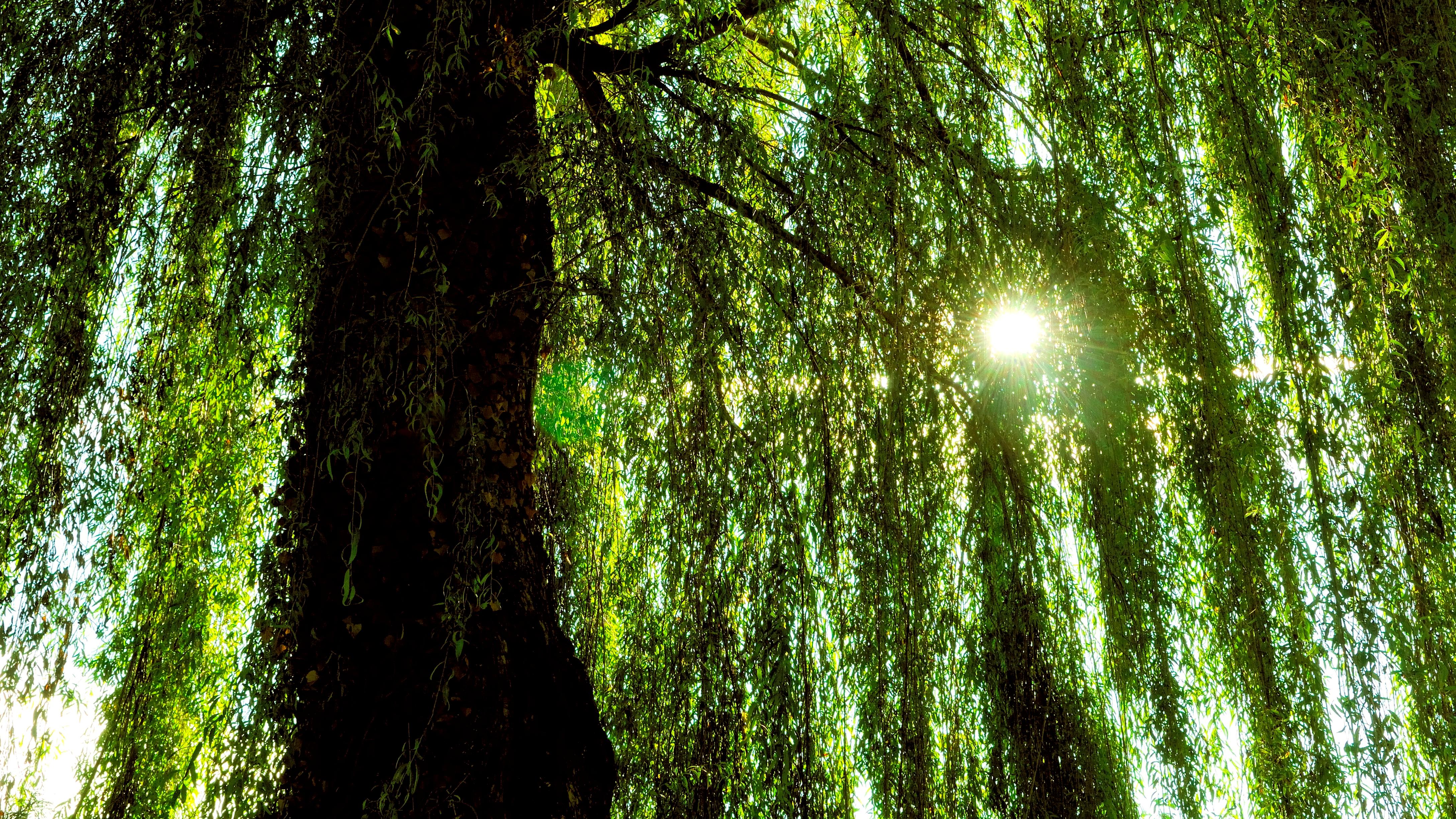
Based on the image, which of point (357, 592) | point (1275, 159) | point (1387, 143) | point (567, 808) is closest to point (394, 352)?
point (357, 592)

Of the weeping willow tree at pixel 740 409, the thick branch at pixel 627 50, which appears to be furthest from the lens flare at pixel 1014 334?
the thick branch at pixel 627 50

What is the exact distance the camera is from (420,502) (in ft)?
4.90

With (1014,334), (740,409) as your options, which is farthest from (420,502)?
(1014,334)

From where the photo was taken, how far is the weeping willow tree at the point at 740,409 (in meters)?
1.36

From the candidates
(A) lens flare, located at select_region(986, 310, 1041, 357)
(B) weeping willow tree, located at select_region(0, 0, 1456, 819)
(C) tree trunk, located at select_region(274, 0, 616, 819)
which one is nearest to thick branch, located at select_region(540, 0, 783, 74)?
(B) weeping willow tree, located at select_region(0, 0, 1456, 819)

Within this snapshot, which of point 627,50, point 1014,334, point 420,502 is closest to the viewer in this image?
point 420,502

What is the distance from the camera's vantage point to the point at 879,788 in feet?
5.45

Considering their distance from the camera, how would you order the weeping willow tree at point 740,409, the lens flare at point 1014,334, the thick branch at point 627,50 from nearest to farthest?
the weeping willow tree at point 740,409 → the lens flare at point 1014,334 → the thick branch at point 627,50

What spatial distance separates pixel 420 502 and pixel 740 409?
1.86 ft

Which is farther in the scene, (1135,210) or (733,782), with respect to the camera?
(1135,210)

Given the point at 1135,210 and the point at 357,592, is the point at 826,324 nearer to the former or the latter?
the point at 1135,210

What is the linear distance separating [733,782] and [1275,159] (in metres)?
1.17

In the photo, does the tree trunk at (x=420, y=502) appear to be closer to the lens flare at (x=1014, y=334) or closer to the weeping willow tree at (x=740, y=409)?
the weeping willow tree at (x=740, y=409)

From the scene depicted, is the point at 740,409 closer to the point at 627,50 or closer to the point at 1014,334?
the point at 1014,334
